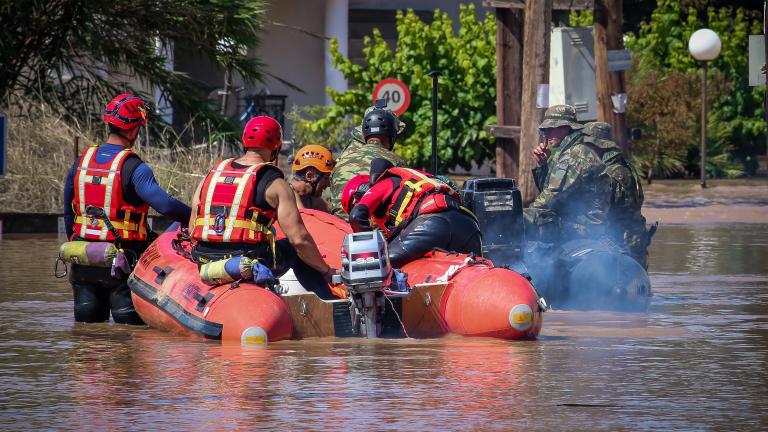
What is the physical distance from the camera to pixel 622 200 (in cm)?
1425

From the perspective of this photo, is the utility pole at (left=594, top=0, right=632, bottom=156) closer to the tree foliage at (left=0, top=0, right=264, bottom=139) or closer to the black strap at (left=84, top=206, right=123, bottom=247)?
the tree foliage at (left=0, top=0, right=264, bottom=139)

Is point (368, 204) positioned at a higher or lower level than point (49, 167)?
lower

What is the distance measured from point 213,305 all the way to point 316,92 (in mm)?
26326

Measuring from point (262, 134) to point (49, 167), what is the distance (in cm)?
1195

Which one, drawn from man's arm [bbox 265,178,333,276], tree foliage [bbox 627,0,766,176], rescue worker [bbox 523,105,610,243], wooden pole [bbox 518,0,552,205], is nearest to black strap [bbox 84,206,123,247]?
man's arm [bbox 265,178,333,276]

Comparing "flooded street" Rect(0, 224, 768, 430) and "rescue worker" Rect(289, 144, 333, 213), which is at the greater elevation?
"rescue worker" Rect(289, 144, 333, 213)

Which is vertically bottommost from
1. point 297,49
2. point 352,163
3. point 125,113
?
point 352,163

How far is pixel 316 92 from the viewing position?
37.5 meters

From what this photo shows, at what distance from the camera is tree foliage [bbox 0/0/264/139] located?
24922mm

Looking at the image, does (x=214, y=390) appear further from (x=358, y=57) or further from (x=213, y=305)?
(x=358, y=57)

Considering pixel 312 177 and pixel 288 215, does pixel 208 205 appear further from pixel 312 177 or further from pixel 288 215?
pixel 312 177

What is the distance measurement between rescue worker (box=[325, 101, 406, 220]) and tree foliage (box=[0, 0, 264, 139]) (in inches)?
424

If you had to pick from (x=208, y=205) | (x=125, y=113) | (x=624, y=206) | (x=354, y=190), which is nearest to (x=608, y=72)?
(x=624, y=206)

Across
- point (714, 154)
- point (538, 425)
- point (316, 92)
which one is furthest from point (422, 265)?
point (316, 92)
